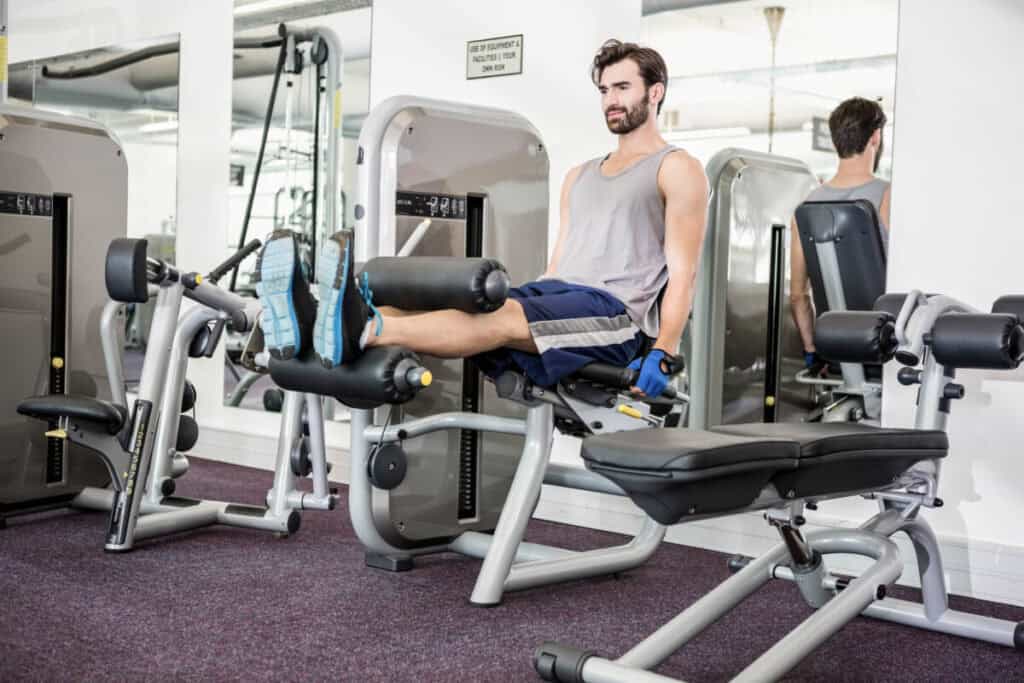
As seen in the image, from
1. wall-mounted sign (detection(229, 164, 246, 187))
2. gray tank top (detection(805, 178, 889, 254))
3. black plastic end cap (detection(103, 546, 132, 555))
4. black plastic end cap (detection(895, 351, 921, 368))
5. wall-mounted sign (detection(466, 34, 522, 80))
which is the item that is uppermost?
wall-mounted sign (detection(466, 34, 522, 80))

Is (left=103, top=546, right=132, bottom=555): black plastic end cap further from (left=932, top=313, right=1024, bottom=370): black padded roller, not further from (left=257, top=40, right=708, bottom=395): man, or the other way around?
(left=932, top=313, right=1024, bottom=370): black padded roller

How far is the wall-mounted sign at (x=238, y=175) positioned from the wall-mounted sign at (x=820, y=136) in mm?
2915

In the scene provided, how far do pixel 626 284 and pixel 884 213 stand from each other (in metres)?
0.83

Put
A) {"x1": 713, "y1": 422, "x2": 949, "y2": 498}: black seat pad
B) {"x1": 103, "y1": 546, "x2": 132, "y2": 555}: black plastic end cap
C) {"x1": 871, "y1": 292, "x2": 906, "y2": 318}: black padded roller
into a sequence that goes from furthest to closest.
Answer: {"x1": 103, "y1": 546, "x2": 132, "y2": 555}: black plastic end cap, {"x1": 871, "y1": 292, "x2": 906, "y2": 318}: black padded roller, {"x1": 713, "y1": 422, "x2": 949, "y2": 498}: black seat pad

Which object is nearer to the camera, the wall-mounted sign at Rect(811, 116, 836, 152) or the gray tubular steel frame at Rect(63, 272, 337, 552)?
the wall-mounted sign at Rect(811, 116, 836, 152)

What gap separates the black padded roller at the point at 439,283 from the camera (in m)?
2.55

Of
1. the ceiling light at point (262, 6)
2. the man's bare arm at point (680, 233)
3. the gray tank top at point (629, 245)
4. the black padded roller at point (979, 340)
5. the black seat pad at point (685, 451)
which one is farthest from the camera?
the ceiling light at point (262, 6)

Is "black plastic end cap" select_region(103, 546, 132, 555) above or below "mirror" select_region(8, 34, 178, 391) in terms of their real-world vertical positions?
below

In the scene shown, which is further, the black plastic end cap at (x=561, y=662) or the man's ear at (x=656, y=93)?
the man's ear at (x=656, y=93)

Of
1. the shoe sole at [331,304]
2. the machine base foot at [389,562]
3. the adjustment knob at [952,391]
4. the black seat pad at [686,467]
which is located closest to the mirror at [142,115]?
the machine base foot at [389,562]

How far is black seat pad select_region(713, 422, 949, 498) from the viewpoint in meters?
1.95

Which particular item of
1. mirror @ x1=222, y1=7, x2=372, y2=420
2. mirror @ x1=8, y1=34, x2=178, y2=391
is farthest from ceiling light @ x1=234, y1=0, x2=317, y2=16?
mirror @ x1=8, y1=34, x2=178, y2=391

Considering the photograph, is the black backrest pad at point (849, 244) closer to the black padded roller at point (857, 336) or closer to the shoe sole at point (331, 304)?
the black padded roller at point (857, 336)

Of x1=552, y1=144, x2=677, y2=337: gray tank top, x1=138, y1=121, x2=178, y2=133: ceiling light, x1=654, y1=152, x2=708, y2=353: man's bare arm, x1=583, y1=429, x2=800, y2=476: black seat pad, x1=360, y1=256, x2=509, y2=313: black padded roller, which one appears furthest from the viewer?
x1=138, y1=121, x2=178, y2=133: ceiling light
